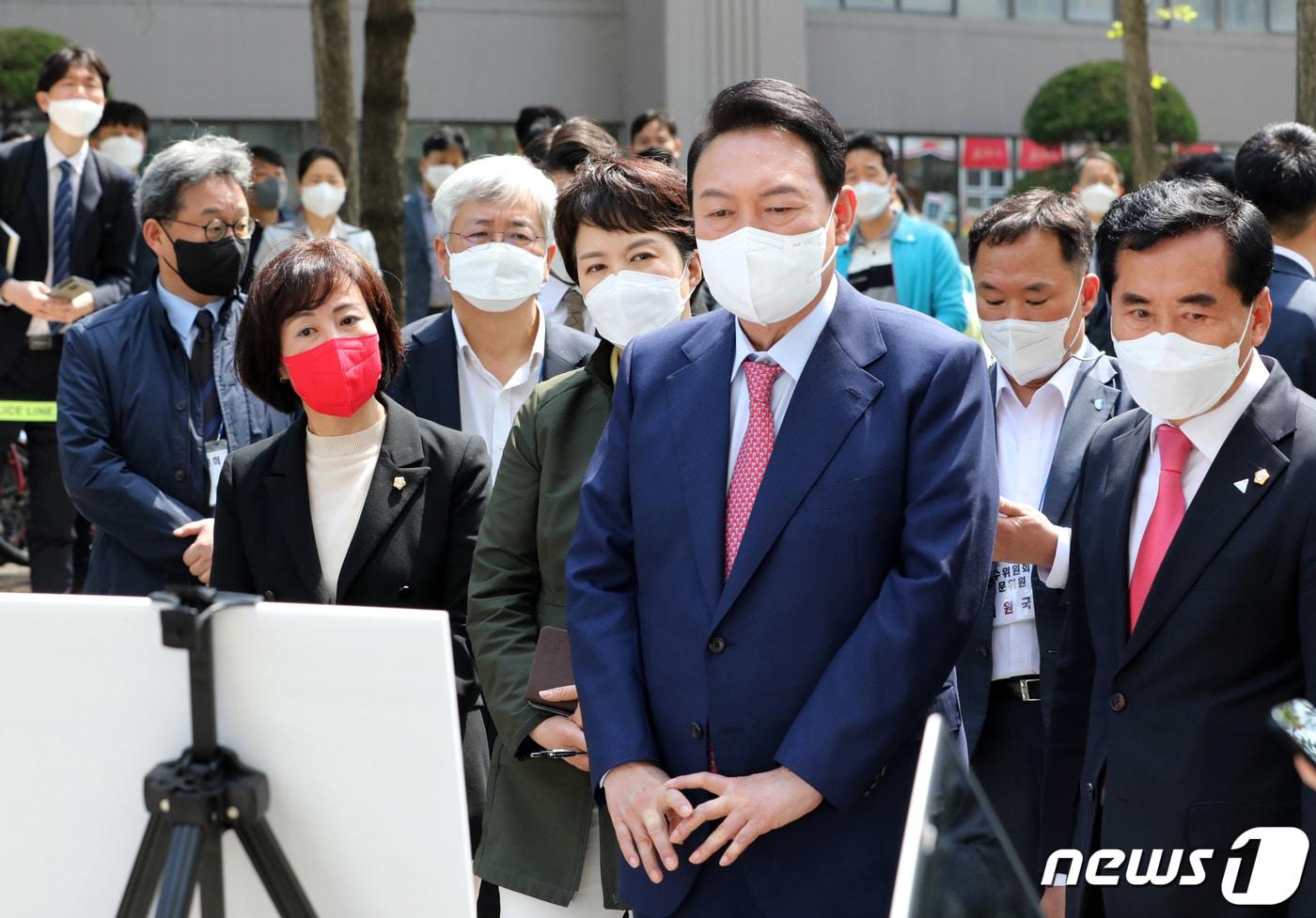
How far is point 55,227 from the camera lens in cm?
696

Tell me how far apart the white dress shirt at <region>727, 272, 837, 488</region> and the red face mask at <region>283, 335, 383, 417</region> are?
46.1 inches

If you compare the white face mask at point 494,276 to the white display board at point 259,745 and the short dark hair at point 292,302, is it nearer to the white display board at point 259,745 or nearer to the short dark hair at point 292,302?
the short dark hair at point 292,302

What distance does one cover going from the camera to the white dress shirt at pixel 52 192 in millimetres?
6969

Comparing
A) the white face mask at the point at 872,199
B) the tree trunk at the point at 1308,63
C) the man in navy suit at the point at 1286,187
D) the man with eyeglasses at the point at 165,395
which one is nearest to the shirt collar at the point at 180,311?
the man with eyeglasses at the point at 165,395

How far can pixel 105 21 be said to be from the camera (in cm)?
2078

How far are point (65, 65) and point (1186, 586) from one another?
600cm

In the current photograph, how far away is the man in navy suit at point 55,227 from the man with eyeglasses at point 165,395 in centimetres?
240

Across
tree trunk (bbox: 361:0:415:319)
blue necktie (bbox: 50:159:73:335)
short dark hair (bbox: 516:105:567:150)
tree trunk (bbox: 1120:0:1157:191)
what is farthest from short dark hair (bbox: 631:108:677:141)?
tree trunk (bbox: 1120:0:1157:191)

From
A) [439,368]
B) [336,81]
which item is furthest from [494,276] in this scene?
[336,81]

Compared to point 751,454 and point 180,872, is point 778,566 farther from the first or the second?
point 180,872

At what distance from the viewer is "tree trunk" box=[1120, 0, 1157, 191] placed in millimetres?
14539

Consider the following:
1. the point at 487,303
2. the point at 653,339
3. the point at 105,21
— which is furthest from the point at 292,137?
the point at 653,339

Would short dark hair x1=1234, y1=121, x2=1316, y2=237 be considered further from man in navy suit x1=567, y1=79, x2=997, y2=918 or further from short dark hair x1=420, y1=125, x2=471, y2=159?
short dark hair x1=420, y1=125, x2=471, y2=159

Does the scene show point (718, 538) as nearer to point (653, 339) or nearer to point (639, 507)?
point (639, 507)
